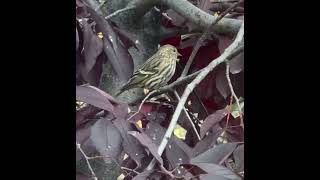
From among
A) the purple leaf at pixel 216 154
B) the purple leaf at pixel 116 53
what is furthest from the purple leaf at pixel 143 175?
the purple leaf at pixel 116 53

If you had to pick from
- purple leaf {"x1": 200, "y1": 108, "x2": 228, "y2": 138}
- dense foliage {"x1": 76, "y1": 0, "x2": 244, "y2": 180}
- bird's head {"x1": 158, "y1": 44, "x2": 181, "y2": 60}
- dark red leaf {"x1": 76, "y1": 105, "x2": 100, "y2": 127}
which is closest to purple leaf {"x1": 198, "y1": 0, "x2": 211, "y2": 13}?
dense foliage {"x1": 76, "y1": 0, "x2": 244, "y2": 180}

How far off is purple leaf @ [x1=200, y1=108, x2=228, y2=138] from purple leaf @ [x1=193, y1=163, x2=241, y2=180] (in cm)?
8

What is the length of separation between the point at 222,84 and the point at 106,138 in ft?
0.97

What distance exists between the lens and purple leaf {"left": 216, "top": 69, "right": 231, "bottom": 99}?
1.69 metres

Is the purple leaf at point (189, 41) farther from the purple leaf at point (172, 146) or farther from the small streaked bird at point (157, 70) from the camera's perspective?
the purple leaf at point (172, 146)

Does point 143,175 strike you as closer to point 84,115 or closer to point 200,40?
point 84,115

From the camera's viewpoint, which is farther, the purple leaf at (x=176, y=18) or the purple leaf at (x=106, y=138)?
the purple leaf at (x=176, y=18)

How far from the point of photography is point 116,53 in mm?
1660

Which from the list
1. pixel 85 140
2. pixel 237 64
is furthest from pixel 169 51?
pixel 85 140

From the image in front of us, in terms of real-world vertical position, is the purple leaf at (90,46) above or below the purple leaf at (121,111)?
above

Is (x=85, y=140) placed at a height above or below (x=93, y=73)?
below

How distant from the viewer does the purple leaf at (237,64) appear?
5.49 feet

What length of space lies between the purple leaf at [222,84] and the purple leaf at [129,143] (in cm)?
23
